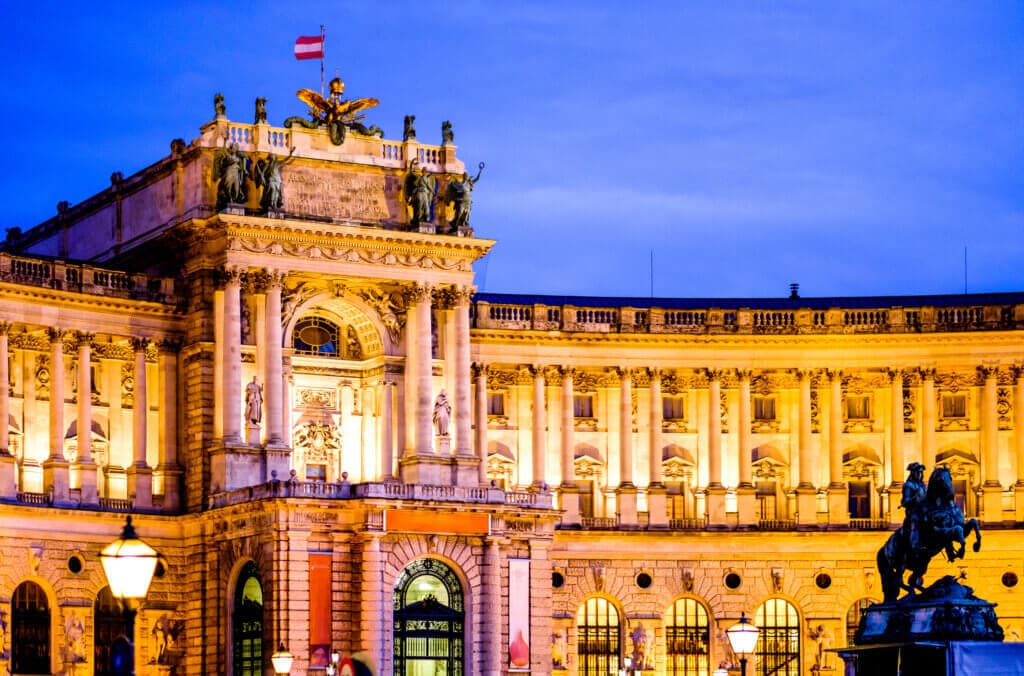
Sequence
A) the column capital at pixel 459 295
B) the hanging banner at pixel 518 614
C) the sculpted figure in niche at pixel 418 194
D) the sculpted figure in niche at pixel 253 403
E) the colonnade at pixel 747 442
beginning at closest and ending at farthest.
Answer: the hanging banner at pixel 518 614 → the sculpted figure in niche at pixel 253 403 → the sculpted figure in niche at pixel 418 194 → the column capital at pixel 459 295 → the colonnade at pixel 747 442

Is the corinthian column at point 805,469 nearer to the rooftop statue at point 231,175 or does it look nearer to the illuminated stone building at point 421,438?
the illuminated stone building at point 421,438

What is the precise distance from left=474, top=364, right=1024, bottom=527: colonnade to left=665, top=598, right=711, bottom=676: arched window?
3.83 meters

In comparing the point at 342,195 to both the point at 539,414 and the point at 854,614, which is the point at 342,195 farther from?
the point at 854,614

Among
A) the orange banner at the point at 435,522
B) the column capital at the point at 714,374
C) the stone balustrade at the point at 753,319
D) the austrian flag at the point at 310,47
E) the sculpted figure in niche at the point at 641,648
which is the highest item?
the austrian flag at the point at 310,47

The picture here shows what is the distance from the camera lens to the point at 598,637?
329ft

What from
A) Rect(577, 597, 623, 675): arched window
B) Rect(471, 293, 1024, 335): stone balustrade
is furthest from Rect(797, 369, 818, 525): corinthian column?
Rect(577, 597, 623, 675): arched window

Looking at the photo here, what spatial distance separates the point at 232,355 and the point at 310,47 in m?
13.0

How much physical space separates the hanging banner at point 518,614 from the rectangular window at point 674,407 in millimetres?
16428

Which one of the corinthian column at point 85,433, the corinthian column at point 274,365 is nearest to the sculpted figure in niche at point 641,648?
the corinthian column at point 274,365

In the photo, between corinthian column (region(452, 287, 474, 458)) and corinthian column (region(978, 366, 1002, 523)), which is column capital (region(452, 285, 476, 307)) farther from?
corinthian column (region(978, 366, 1002, 523))

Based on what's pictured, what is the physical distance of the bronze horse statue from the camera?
58688 mm

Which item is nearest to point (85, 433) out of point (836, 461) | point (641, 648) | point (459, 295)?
point (459, 295)

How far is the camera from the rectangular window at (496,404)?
339 feet

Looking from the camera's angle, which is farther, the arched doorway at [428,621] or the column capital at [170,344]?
the column capital at [170,344]
